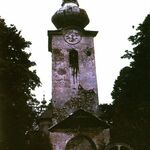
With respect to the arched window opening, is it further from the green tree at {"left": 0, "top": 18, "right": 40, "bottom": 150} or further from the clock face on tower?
the green tree at {"left": 0, "top": 18, "right": 40, "bottom": 150}

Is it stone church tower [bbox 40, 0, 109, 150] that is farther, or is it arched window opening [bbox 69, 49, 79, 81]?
arched window opening [bbox 69, 49, 79, 81]

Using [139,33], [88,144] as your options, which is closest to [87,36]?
[139,33]

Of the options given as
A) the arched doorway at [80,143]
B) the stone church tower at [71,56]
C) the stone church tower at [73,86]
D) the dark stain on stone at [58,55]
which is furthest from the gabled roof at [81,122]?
the dark stain on stone at [58,55]

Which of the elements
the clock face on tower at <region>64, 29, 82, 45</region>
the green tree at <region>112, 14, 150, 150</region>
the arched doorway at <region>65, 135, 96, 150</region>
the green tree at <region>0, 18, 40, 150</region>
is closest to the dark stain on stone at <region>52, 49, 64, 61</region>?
the clock face on tower at <region>64, 29, 82, 45</region>

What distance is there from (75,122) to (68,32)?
21.5 ft

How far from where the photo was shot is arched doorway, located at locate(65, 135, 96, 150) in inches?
1053

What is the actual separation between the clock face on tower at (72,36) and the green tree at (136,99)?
176 inches

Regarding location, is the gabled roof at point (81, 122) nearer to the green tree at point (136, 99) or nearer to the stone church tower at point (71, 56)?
the stone church tower at point (71, 56)

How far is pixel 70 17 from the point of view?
29438 mm

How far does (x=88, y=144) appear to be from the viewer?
26.9 metres

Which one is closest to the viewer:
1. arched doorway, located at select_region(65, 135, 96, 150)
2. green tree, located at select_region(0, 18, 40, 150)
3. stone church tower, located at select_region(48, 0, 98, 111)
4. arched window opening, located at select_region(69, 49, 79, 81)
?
green tree, located at select_region(0, 18, 40, 150)

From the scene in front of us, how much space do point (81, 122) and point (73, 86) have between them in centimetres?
260

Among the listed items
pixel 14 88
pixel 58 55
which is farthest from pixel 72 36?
pixel 14 88

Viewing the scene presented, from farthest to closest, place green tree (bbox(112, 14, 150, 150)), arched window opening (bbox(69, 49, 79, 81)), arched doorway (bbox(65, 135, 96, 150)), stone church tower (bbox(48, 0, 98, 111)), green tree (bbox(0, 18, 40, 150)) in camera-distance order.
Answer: arched window opening (bbox(69, 49, 79, 81)), stone church tower (bbox(48, 0, 98, 111)), arched doorway (bbox(65, 135, 96, 150)), green tree (bbox(112, 14, 150, 150)), green tree (bbox(0, 18, 40, 150))
